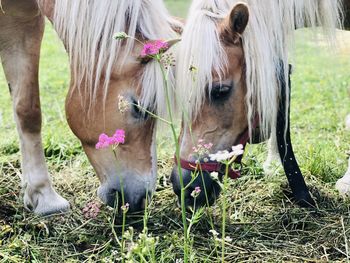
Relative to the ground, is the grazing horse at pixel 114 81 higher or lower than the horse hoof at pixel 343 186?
higher

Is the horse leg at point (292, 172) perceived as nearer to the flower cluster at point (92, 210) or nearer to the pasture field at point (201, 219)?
the pasture field at point (201, 219)

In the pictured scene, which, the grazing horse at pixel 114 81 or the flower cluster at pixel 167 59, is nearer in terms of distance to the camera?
the flower cluster at pixel 167 59

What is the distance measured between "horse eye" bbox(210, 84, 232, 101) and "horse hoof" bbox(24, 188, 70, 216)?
3.25 ft

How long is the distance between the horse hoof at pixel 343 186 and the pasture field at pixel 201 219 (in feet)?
0.10

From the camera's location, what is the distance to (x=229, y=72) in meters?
2.77

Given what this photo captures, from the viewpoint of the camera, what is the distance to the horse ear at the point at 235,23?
266 cm

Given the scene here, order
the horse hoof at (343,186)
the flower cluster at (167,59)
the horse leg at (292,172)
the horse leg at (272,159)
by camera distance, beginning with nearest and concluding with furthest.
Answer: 1. the flower cluster at (167,59)
2. the horse leg at (292,172)
3. the horse hoof at (343,186)
4. the horse leg at (272,159)

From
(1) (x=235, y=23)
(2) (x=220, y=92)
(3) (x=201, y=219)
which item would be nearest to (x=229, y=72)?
(2) (x=220, y=92)

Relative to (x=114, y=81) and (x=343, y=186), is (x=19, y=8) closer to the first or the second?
(x=114, y=81)

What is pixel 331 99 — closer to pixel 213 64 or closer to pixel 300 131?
pixel 300 131

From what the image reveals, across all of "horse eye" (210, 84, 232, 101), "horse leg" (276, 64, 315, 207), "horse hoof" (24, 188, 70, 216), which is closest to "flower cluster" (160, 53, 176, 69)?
"horse eye" (210, 84, 232, 101)

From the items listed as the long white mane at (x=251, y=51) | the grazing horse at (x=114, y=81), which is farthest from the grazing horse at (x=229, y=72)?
the grazing horse at (x=114, y=81)

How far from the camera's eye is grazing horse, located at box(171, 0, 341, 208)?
2.71m

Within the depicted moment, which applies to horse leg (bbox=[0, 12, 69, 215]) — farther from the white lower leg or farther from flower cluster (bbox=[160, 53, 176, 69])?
flower cluster (bbox=[160, 53, 176, 69])
